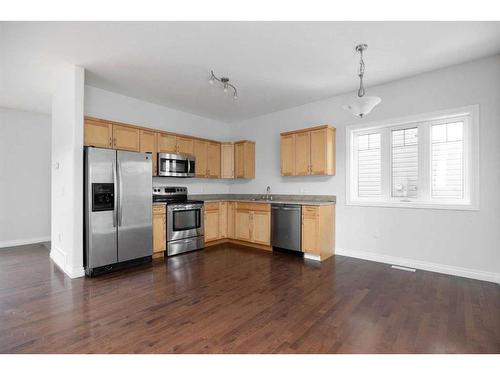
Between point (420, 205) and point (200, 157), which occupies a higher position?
point (200, 157)

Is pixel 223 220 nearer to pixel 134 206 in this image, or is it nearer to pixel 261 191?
pixel 261 191

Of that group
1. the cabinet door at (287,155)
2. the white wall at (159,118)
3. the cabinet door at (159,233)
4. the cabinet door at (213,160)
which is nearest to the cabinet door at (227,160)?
the cabinet door at (213,160)

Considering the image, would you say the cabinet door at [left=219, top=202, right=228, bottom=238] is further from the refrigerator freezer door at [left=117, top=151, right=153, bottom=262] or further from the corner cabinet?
the refrigerator freezer door at [left=117, top=151, right=153, bottom=262]

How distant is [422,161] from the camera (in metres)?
3.90

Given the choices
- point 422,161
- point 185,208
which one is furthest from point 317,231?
point 185,208

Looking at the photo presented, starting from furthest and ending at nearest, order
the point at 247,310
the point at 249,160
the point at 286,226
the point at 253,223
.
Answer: the point at 249,160 < the point at 253,223 < the point at 286,226 < the point at 247,310

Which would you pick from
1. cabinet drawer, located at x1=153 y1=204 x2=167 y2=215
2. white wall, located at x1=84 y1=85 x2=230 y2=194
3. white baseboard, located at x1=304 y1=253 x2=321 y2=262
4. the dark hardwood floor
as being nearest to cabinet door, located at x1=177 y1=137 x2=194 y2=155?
white wall, located at x1=84 y1=85 x2=230 y2=194

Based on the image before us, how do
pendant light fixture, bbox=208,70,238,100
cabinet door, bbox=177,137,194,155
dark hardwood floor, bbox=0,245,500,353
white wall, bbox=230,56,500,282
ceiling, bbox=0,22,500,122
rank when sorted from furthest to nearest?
cabinet door, bbox=177,137,194,155, pendant light fixture, bbox=208,70,238,100, white wall, bbox=230,56,500,282, ceiling, bbox=0,22,500,122, dark hardwood floor, bbox=0,245,500,353

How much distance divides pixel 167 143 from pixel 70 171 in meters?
1.77

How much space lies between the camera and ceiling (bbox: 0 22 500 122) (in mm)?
2688

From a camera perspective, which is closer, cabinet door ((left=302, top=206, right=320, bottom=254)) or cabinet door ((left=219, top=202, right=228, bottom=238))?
cabinet door ((left=302, top=206, right=320, bottom=254))

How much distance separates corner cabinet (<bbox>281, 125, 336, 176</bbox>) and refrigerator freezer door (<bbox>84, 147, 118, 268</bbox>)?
118 inches

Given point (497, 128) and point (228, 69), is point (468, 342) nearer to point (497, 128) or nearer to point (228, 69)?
point (497, 128)

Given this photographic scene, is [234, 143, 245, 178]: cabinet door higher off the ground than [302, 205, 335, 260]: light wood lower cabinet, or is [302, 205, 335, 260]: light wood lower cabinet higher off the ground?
[234, 143, 245, 178]: cabinet door
